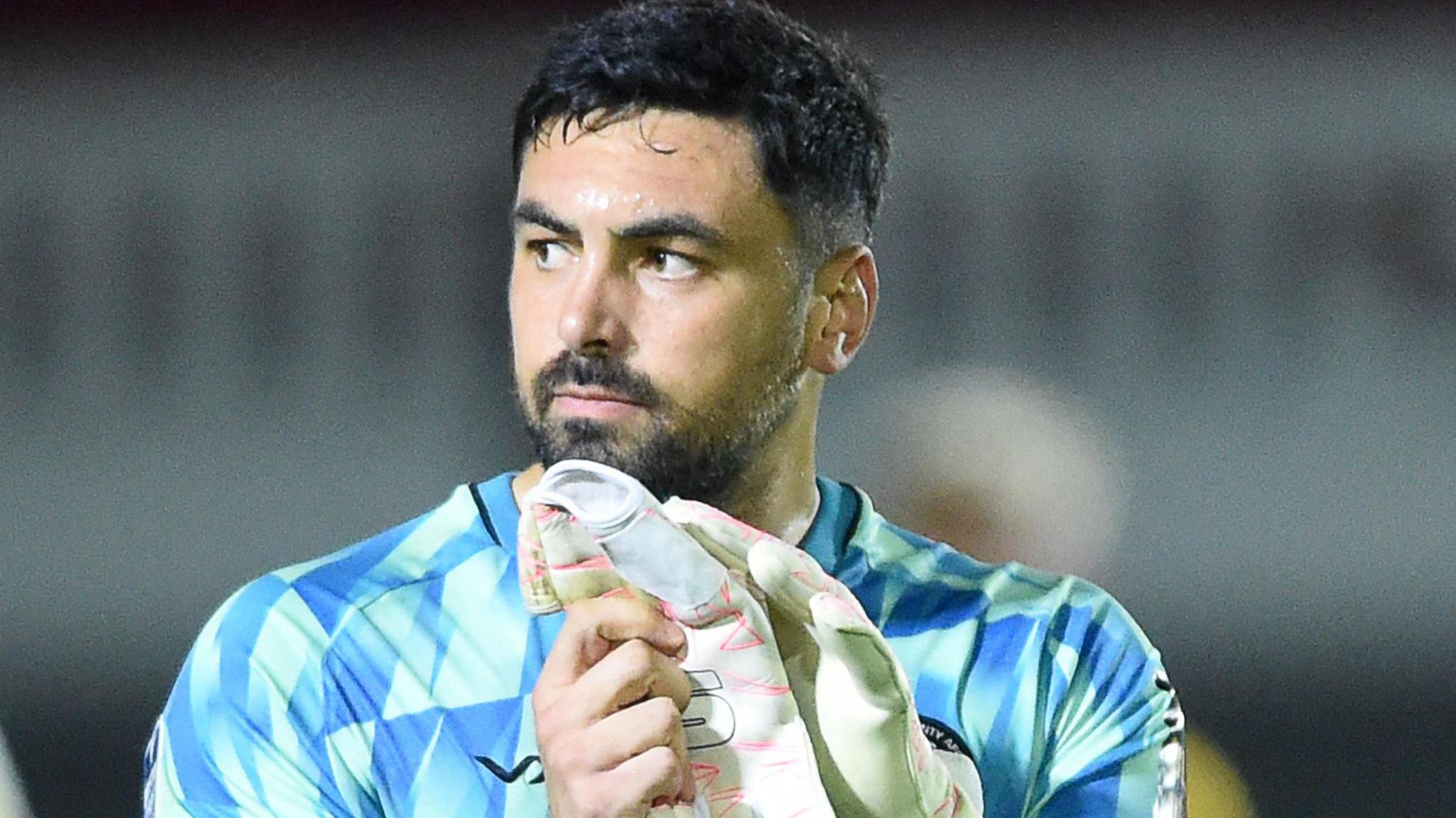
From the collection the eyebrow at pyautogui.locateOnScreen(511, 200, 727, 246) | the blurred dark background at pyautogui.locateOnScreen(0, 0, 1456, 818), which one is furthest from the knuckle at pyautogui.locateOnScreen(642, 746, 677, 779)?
the blurred dark background at pyautogui.locateOnScreen(0, 0, 1456, 818)

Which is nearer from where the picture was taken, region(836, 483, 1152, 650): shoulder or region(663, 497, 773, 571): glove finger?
region(663, 497, 773, 571): glove finger

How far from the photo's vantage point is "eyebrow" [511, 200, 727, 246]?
1.44m

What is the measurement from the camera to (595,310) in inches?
56.0

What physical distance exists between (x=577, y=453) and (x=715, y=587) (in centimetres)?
21

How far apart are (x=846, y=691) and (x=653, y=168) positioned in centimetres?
38

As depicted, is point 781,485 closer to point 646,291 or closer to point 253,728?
point 646,291

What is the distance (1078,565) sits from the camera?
2.64m

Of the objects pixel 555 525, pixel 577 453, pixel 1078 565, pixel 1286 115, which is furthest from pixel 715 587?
pixel 1286 115

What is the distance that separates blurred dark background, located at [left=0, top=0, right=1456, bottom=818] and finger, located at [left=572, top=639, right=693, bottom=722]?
1.35 meters

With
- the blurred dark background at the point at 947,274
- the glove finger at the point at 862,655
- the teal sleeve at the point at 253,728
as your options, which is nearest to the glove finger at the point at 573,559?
the glove finger at the point at 862,655

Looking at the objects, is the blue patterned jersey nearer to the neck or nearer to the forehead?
the neck

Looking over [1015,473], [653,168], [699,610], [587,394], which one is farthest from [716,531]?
[1015,473]

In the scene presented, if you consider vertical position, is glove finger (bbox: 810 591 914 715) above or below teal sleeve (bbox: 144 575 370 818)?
above

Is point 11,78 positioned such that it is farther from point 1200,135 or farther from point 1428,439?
point 1428,439
